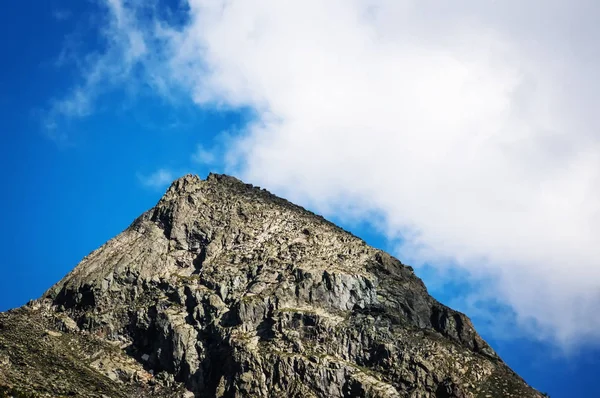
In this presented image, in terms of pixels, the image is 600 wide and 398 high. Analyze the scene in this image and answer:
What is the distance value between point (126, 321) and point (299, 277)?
56.8 metres

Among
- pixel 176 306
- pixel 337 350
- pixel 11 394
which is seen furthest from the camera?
pixel 176 306

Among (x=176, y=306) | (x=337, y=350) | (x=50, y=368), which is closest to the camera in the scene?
(x=50, y=368)

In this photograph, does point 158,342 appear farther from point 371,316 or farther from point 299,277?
point 371,316

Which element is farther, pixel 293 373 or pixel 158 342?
pixel 158 342

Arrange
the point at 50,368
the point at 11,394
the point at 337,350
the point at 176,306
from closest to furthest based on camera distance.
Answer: the point at 11,394, the point at 50,368, the point at 337,350, the point at 176,306

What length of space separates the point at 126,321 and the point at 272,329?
4986 centimetres

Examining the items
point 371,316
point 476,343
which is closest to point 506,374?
point 476,343

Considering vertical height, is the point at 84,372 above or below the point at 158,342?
below

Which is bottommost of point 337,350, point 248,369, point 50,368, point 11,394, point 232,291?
point 11,394

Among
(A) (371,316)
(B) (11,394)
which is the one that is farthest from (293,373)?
(B) (11,394)

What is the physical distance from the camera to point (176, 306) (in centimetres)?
19675

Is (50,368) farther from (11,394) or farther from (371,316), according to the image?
(371,316)

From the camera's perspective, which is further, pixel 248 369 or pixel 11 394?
pixel 248 369

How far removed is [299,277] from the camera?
19712 cm
